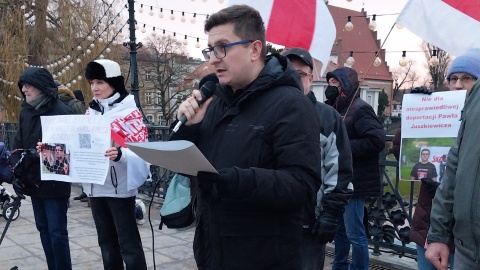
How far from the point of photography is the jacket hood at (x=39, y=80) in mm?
3943

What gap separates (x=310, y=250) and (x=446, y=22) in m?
2.22

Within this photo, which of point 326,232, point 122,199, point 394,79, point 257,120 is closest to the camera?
point 257,120

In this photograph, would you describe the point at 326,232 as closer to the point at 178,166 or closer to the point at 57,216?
the point at 178,166

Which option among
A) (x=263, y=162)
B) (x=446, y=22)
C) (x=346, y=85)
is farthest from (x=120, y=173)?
(x=446, y=22)

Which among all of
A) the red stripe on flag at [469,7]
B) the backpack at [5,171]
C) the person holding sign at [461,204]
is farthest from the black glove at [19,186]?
the red stripe on flag at [469,7]

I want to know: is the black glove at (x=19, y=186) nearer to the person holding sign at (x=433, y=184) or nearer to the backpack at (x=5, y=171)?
the backpack at (x=5, y=171)

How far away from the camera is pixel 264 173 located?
72.2 inches

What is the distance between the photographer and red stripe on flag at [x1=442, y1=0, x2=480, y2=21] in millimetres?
3756

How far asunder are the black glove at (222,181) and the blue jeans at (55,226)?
2597 millimetres

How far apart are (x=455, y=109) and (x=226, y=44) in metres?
1.87

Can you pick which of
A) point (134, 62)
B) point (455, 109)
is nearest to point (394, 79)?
point (134, 62)

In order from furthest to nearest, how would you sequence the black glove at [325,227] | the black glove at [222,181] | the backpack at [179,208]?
1. the black glove at [325,227]
2. the backpack at [179,208]
3. the black glove at [222,181]

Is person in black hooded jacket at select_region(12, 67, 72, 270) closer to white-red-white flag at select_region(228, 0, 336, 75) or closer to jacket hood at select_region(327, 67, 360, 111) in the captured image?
white-red-white flag at select_region(228, 0, 336, 75)

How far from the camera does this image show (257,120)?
1.97m
